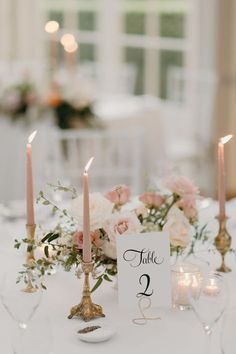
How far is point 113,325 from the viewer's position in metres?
1.81

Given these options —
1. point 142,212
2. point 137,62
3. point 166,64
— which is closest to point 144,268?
point 142,212

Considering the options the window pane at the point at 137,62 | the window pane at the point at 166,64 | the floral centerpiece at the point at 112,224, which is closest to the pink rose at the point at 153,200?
the floral centerpiece at the point at 112,224

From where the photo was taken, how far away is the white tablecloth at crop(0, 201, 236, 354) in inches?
66.0

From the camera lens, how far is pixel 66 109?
458 centimetres

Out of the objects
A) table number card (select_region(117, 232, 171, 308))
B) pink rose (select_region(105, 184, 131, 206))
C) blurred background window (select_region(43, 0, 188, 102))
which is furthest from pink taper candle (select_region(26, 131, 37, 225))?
blurred background window (select_region(43, 0, 188, 102))

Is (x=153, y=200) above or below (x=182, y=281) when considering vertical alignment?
above

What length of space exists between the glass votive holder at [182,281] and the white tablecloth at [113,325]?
23 millimetres

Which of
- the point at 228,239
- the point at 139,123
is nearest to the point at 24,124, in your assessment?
the point at 139,123

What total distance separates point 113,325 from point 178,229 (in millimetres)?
271

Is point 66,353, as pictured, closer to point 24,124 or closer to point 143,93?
point 24,124

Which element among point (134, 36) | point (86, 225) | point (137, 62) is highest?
point (134, 36)

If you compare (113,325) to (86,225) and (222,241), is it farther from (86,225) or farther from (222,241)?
(222,241)

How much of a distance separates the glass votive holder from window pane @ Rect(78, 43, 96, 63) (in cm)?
521

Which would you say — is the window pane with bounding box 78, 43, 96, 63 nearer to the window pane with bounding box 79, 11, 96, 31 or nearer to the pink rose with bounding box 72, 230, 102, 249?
the window pane with bounding box 79, 11, 96, 31
